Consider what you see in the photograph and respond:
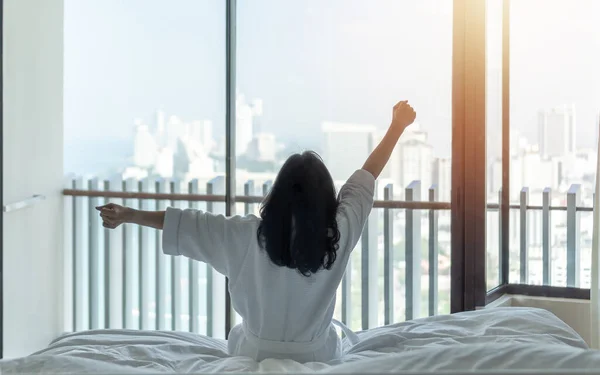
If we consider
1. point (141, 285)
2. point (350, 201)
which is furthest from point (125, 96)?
point (350, 201)

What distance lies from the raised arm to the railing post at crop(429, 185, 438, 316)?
64cm

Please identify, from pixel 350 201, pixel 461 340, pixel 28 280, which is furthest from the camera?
pixel 28 280

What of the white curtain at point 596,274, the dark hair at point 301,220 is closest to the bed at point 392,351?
the dark hair at point 301,220

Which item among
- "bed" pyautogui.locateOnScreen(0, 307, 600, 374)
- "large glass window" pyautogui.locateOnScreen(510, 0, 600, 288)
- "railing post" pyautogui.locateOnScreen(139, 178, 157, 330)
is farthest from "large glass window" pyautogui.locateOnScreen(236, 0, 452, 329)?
"bed" pyautogui.locateOnScreen(0, 307, 600, 374)

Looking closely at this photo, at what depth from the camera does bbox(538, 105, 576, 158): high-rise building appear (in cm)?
247

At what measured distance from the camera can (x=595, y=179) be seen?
2.44 meters

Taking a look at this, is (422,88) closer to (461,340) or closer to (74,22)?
(461,340)

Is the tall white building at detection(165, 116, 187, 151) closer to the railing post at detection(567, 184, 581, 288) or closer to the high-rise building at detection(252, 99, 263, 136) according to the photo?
the high-rise building at detection(252, 99, 263, 136)

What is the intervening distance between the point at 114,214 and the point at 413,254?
55.0 inches

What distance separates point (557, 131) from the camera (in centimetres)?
250

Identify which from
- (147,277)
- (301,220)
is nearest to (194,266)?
(147,277)

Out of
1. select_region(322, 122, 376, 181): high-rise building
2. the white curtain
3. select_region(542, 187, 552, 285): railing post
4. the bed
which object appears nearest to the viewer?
the bed

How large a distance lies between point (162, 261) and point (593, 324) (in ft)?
5.84

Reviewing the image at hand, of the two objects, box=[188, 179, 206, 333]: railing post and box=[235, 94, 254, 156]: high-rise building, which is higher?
box=[235, 94, 254, 156]: high-rise building
